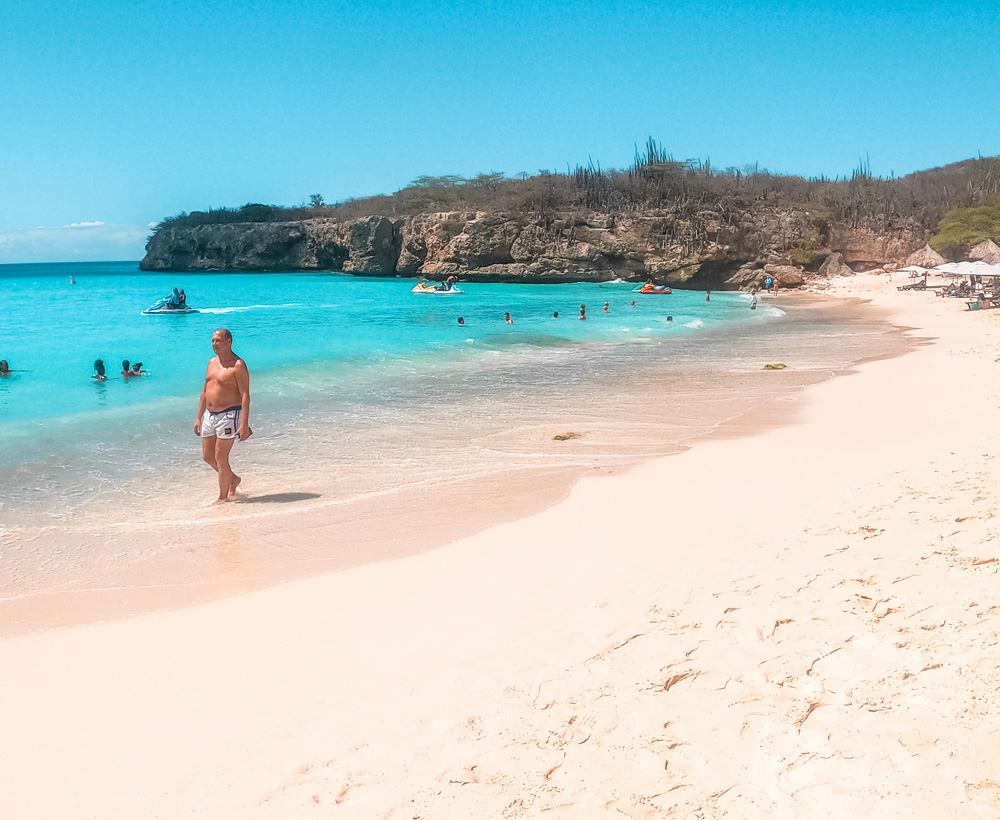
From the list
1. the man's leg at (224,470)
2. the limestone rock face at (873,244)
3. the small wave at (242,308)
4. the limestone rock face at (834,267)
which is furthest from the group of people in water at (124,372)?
the limestone rock face at (873,244)

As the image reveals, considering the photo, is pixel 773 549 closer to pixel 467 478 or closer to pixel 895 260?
pixel 467 478

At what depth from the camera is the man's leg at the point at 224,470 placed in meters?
7.11

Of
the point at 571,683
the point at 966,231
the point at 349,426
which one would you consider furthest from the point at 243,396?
the point at 966,231

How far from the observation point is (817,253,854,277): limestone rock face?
5469cm

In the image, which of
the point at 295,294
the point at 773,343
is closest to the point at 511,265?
the point at 295,294

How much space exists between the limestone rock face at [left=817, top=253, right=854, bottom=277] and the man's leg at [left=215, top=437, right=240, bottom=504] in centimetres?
5598

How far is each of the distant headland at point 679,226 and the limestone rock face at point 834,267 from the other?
14 cm

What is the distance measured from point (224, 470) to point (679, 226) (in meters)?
56.8

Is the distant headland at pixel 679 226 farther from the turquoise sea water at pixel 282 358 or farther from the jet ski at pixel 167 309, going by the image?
the jet ski at pixel 167 309

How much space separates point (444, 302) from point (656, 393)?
3215 centimetres

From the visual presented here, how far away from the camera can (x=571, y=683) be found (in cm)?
336

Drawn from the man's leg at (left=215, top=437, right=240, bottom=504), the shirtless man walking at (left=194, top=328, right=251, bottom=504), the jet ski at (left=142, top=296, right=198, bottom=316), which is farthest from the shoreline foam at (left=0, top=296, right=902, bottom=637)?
the jet ski at (left=142, top=296, right=198, bottom=316)

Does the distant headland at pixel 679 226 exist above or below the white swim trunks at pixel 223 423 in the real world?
above

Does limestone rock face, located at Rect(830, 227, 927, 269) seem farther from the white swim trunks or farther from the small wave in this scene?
the white swim trunks
